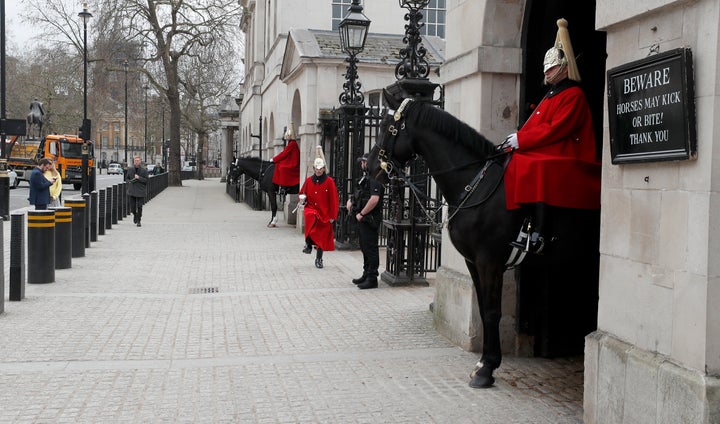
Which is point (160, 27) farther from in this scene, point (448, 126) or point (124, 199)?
point (448, 126)

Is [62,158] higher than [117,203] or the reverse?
higher

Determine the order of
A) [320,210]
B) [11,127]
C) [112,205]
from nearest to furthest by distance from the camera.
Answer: [320,210] → [112,205] → [11,127]

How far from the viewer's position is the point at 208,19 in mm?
41312

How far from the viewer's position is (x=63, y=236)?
12.4 metres

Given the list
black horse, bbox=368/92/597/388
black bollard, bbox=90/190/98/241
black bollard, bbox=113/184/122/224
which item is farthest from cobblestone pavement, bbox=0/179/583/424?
black bollard, bbox=113/184/122/224

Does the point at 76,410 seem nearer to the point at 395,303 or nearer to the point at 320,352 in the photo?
the point at 320,352

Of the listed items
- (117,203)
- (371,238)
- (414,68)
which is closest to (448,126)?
(414,68)

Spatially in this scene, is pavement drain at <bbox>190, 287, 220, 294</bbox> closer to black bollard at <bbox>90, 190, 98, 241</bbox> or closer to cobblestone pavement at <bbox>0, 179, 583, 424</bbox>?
cobblestone pavement at <bbox>0, 179, 583, 424</bbox>

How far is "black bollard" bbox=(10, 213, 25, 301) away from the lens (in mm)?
9352

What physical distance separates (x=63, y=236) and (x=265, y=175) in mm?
9971

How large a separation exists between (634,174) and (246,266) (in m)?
9.81

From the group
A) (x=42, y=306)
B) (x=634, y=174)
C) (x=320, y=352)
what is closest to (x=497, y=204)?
(x=634, y=174)

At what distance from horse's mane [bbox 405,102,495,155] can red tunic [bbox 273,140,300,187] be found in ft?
48.3

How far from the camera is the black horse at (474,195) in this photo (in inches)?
225
